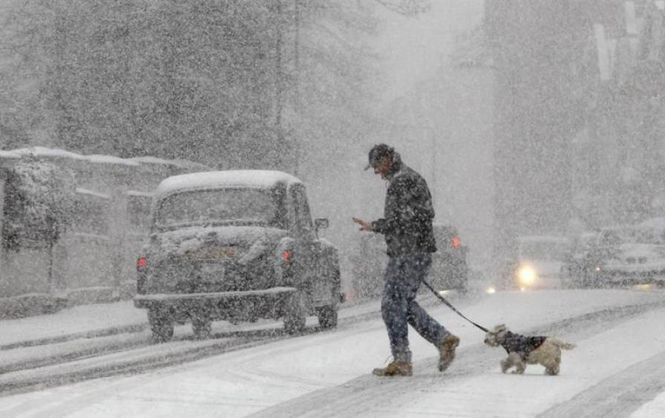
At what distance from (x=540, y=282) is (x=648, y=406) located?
21258 millimetres

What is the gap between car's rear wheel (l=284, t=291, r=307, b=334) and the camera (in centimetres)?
1544

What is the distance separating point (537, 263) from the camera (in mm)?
29625

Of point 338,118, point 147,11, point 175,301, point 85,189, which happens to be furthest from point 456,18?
point 175,301

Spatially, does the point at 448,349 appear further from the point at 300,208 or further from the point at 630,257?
the point at 630,257

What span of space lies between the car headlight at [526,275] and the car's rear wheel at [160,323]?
14.3 m

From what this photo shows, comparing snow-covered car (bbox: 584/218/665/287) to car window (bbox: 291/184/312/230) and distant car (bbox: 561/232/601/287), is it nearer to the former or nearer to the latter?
distant car (bbox: 561/232/601/287)

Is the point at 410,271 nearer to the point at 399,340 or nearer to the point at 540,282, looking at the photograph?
the point at 399,340

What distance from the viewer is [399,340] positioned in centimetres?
997

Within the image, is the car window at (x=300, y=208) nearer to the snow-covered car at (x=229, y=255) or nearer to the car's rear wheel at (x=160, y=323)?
the snow-covered car at (x=229, y=255)

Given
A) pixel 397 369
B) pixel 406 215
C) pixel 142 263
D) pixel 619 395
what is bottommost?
pixel 619 395

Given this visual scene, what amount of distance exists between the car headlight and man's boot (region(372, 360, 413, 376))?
19.3m

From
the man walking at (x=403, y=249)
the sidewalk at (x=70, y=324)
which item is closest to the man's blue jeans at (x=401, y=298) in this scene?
the man walking at (x=403, y=249)

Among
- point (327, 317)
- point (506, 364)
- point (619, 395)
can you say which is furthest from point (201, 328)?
point (619, 395)

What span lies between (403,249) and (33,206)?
11.6m
